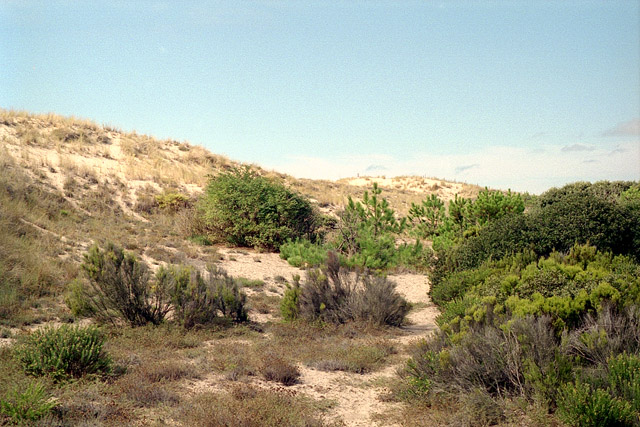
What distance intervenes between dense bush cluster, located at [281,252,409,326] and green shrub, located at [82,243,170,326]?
2.50m

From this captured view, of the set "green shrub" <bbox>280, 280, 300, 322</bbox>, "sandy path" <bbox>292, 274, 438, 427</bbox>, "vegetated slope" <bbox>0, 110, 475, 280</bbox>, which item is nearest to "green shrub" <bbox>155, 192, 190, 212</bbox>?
"vegetated slope" <bbox>0, 110, 475, 280</bbox>

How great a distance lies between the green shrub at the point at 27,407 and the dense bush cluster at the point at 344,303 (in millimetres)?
5426

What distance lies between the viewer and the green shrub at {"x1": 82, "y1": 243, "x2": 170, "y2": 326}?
956cm

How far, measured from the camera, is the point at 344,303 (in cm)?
1041

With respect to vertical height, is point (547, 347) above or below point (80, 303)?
above

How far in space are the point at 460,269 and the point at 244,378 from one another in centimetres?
635

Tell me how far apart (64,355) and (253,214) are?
46.7ft

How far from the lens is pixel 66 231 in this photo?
17797 mm

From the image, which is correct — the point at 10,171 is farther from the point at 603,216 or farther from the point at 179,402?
the point at 603,216

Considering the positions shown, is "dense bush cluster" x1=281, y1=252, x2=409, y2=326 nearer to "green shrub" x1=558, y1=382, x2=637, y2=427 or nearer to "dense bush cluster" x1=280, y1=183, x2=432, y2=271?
"green shrub" x1=558, y1=382, x2=637, y2=427

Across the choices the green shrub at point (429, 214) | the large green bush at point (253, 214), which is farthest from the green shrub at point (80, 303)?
the green shrub at point (429, 214)

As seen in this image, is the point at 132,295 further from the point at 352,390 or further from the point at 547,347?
the point at 547,347

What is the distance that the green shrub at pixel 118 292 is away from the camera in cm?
956

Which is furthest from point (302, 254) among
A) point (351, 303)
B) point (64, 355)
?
point (64, 355)
